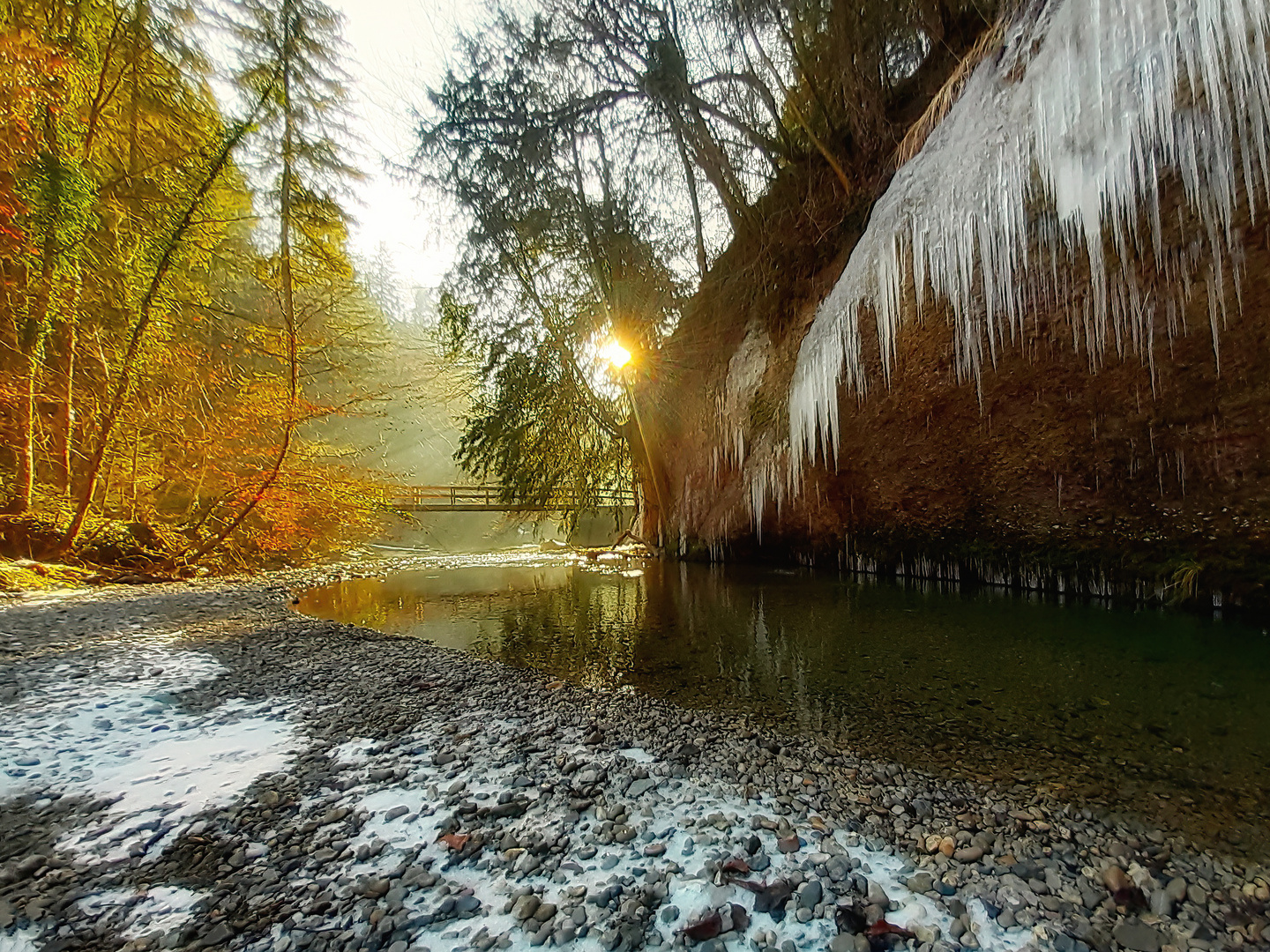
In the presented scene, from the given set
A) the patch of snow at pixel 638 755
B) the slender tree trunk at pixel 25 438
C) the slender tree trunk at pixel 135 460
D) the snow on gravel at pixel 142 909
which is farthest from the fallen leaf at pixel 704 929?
A: the slender tree trunk at pixel 135 460

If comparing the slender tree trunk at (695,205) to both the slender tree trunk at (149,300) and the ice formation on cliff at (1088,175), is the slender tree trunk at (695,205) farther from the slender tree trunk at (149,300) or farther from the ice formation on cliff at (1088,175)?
the slender tree trunk at (149,300)

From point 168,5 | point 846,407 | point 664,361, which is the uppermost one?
point 168,5

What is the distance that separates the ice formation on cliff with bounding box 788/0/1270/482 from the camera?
3.41 meters

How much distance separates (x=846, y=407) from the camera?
7141mm

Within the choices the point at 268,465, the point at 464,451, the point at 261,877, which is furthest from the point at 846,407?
the point at 268,465

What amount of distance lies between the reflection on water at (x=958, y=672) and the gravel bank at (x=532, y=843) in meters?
0.38

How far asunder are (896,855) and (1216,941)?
2.17 feet

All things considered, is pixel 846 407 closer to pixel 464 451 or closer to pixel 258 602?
pixel 258 602

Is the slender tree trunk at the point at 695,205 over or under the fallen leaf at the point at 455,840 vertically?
over

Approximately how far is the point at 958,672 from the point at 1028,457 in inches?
138

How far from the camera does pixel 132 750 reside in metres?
2.24

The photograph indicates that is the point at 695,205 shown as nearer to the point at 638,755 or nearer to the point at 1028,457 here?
the point at 1028,457

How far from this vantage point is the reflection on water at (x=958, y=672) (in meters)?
2.08

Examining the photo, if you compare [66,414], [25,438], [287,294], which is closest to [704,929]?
[287,294]
